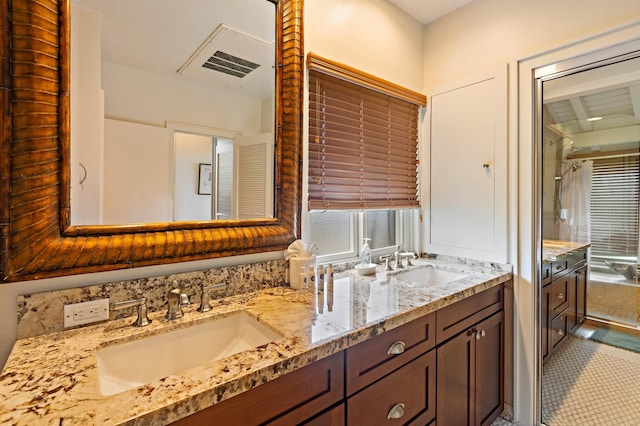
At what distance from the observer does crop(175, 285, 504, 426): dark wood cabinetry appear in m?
0.87

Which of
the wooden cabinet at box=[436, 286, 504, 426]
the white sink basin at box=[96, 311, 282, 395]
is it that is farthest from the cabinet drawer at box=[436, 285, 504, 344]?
the white sink basin at box=[96, 311, 282, 395]

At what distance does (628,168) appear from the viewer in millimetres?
1806

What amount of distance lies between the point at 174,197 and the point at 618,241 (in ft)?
8.10

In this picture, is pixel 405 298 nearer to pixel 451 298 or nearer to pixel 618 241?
pixel 451 298

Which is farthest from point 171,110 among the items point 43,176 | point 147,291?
point 147,291

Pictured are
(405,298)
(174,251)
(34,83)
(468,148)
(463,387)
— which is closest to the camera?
(34,83)

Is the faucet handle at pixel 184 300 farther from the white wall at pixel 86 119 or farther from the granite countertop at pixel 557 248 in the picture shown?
the granite countertop at pixel 557 248

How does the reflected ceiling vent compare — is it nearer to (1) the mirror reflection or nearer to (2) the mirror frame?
(1) the mirror reflection

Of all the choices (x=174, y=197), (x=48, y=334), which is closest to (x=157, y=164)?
(x=174, y=197)

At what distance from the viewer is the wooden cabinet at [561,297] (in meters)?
1.95

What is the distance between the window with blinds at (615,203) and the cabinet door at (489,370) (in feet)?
2.56

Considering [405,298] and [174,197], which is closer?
[174,197]

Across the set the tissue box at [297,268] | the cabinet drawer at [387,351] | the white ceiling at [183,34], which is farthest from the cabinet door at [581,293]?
the white ceiling at [183,34]

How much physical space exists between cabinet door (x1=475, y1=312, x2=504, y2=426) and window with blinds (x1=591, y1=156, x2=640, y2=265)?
78 cm
